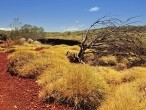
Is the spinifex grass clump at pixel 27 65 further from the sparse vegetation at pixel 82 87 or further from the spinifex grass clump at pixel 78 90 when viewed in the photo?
the spinifex grass clump at pixel 78 90

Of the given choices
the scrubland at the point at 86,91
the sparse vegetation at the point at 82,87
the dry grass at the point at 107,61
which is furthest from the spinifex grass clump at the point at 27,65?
the dry grass at the point at 107,61

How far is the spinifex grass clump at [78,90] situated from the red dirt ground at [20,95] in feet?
1.05

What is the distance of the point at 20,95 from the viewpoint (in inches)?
480

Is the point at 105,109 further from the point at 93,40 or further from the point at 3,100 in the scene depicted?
the point at 93,40

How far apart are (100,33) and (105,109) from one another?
534 inches

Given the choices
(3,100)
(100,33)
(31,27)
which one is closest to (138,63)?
(100,33)

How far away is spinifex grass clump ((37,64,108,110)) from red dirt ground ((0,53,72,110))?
12.6 inches

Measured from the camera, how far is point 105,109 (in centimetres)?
865

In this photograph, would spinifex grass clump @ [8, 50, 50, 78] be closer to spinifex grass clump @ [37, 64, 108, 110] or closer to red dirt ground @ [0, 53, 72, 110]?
red dirt ground @ [0, 53, 72, 110]

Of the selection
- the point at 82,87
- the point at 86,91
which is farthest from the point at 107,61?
the point at 86,91

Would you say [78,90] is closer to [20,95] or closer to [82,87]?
[82,87]

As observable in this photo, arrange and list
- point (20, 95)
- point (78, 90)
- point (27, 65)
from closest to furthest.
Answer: point (78, 90)
point (20, 95)
point (27, 65)

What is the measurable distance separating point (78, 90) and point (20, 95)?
2554 millimetres

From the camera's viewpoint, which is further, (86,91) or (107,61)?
(107,61)
